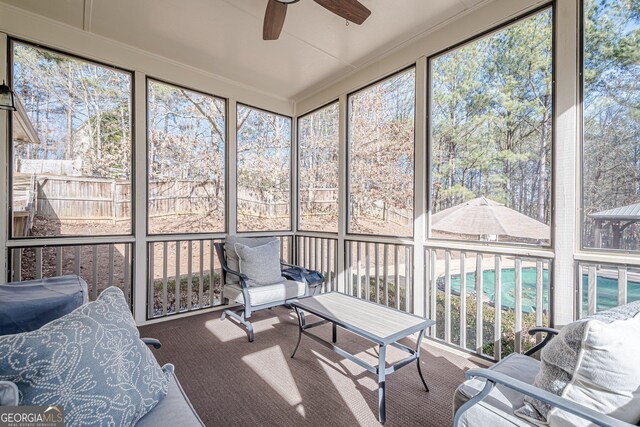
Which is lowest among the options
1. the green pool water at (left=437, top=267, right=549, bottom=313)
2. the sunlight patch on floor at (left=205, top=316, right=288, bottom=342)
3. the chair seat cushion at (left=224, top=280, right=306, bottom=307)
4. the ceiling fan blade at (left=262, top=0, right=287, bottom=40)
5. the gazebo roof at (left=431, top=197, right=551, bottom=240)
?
the sunlight patch on floor at (left=205, top=316, right=288, bottom=342)

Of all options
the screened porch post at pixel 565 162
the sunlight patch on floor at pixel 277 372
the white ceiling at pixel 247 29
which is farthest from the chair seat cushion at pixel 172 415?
the white ceiling at pixel 247 29

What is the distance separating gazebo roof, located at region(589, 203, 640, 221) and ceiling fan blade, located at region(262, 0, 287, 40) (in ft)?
8.77

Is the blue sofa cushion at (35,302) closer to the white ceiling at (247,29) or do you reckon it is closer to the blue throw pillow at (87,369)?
the blue throw pillow at (87,369)

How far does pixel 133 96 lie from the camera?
129 inches

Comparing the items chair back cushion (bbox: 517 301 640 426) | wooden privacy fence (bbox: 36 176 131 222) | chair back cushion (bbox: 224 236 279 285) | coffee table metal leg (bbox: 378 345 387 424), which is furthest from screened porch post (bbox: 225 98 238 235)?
chair back cushion (bbox: 517 301 640 426)

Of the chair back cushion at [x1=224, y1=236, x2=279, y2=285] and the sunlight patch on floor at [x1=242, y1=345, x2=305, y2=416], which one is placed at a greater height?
the chair back cushion at [x1=224, y1=236, x2=279, y2=285]

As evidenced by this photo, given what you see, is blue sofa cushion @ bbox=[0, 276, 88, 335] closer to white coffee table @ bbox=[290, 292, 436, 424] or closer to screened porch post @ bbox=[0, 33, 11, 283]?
white coffee table @ bbox=[290, 292, 436, 424]

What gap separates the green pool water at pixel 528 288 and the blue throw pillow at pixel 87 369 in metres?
2.47

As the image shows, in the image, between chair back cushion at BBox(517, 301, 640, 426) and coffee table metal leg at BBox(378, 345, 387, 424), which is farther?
coffee table metal leg at BBox(378, 345, 387, 424)

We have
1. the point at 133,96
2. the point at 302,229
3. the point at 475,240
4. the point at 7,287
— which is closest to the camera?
the point at 7,287

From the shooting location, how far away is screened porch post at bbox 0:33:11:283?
260 centimetres

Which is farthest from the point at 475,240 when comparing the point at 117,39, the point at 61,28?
the point at 61,28

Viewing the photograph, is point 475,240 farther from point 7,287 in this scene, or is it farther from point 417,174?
point 7,287

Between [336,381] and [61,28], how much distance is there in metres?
4.05
